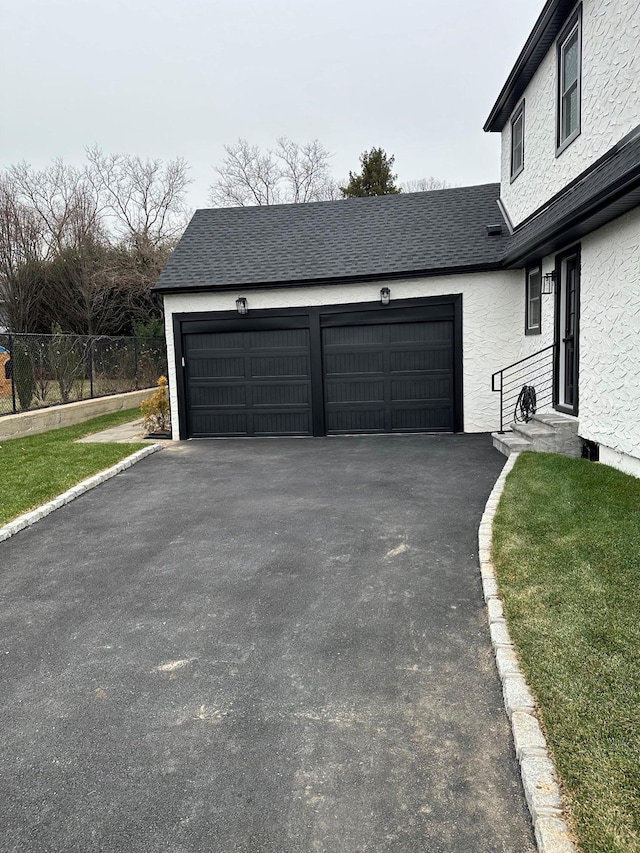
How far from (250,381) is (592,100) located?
24.2ft

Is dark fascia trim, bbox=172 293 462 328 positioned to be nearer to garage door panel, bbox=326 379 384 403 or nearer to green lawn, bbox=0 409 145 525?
garage door panel, bbox=326 379 384 403

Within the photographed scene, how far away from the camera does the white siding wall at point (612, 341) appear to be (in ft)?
21.2

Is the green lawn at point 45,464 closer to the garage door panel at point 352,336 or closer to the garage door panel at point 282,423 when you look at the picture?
the garage door panel at point 282,423

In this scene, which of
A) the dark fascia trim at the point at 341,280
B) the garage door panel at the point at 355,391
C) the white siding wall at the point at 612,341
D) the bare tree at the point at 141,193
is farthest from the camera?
the bare tree at the point at 141,193

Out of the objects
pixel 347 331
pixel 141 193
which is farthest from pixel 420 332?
pixel 141 193

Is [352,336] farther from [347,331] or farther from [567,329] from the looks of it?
[567,329]

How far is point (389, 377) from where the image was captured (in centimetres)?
1175

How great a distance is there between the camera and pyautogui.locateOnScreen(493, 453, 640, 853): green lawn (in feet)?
7.32

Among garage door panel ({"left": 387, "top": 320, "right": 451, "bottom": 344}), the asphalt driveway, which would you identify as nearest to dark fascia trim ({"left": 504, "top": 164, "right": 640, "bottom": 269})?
garage door panel ({"left": 387, "top": 320, "right": 451, "bottom": 344})

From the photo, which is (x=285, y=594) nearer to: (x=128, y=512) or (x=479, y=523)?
(x=479, y=523)

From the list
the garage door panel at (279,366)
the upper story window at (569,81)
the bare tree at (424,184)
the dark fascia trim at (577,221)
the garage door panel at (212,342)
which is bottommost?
the garage door panel at (279,366)

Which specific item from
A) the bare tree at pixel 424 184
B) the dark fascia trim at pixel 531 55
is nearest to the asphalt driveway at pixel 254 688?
the dark fascia trim at pixel 531 55

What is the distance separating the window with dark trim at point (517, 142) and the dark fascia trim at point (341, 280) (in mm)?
1902

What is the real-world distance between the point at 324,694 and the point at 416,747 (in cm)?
61
